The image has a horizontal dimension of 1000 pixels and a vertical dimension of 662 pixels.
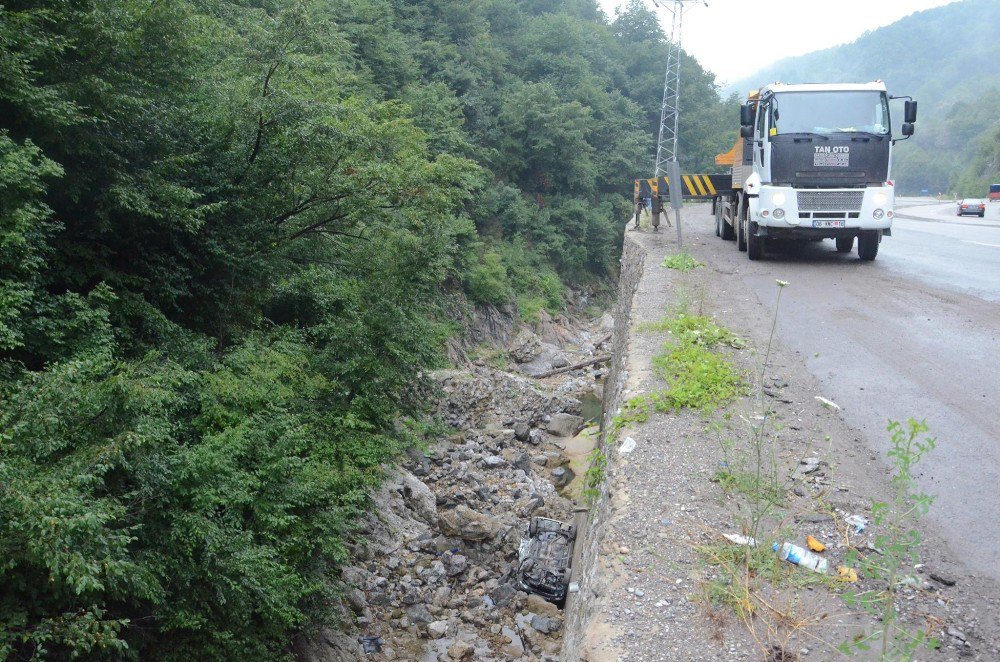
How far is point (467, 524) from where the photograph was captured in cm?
1113

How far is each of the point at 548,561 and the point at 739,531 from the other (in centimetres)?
466

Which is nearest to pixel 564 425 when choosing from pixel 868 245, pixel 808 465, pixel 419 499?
pixel 419 499

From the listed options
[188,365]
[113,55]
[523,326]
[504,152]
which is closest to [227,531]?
[188,365]

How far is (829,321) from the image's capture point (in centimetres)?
953

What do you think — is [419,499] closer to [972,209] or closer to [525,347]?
[525,347]

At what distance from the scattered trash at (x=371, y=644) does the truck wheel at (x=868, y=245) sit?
1070 cm

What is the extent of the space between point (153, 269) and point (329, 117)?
10.1 feet

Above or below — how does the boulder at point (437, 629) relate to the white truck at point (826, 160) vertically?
below

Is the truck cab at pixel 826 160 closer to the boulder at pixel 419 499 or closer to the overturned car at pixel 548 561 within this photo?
the overturned car at pixel 548 561

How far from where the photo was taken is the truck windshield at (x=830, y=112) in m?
12.7

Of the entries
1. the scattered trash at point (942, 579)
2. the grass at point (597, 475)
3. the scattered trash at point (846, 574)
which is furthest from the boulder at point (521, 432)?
the scattered trash at point (942, 579)

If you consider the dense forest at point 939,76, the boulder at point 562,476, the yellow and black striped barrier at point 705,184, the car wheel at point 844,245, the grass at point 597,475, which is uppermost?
the dense forest at point 939,76

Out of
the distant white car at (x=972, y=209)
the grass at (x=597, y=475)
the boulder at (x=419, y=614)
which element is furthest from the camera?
the distant white car at (x=972, y=209)

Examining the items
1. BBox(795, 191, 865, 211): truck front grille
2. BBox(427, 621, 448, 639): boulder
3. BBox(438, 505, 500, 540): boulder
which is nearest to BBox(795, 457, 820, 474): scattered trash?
BBox(427, 621, 448, 639): boulder
